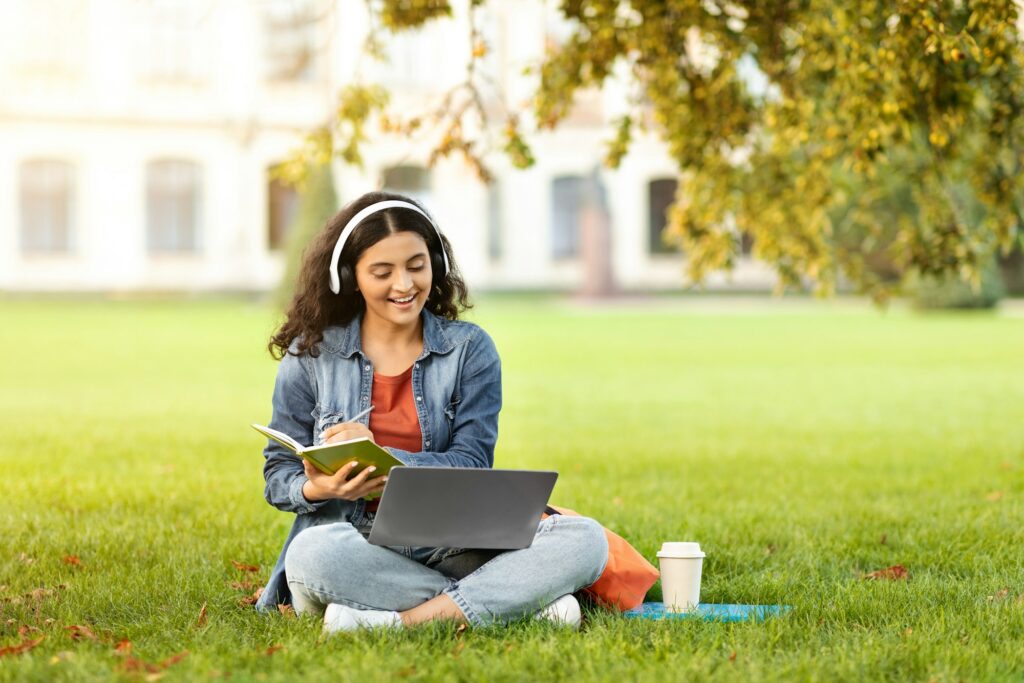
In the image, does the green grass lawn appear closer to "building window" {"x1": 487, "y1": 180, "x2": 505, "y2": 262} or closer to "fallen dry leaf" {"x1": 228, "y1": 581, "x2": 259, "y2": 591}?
"fallen dry leaf" {"x1": 228, "y1": 581, "x2": 259, "y2": 591}

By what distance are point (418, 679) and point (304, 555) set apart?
638 millimetres

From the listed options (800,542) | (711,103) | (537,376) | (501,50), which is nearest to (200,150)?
(501,50)

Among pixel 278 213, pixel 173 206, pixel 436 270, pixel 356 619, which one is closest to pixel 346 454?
pixel 356 619

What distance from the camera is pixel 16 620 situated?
3.78 m

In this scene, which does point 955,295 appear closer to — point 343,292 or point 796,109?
point 796,109

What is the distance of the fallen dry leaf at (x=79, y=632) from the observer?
11.7ft

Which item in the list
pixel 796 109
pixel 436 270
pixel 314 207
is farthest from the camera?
pixel 314 207

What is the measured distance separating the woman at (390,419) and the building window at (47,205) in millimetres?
29621

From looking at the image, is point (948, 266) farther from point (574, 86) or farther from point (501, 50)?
point (501, 50)

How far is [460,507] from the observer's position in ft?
11.3

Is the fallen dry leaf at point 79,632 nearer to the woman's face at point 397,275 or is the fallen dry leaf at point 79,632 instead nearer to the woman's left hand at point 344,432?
the woman's left hand at point 344,432

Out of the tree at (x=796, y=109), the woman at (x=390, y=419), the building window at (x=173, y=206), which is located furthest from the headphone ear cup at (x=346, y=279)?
the building window at (x=173, y=206)

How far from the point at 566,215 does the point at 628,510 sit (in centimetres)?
2981

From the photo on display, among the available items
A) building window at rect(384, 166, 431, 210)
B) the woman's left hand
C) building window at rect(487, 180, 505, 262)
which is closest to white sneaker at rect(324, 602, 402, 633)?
the woman's left hand
